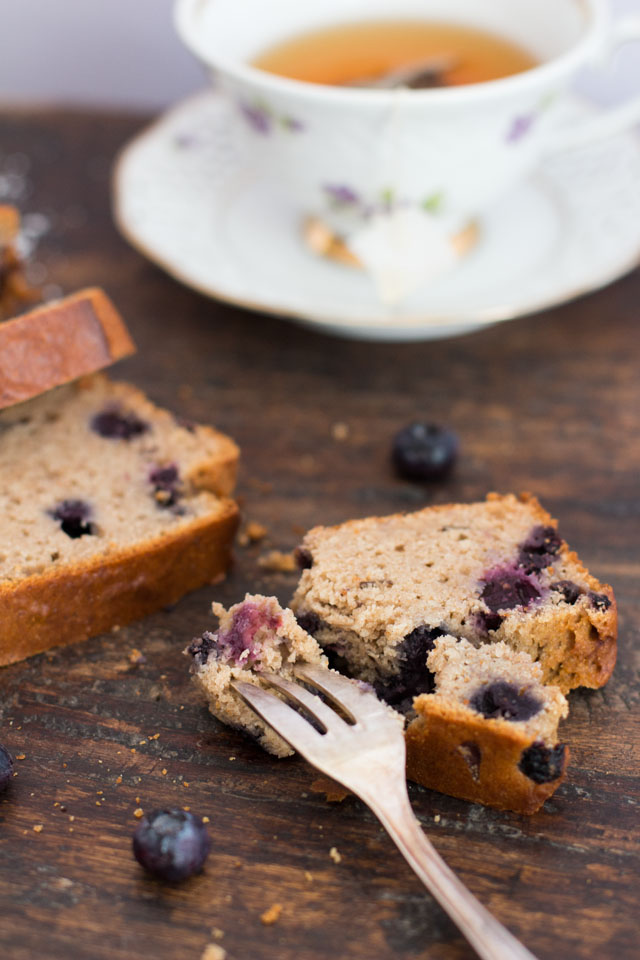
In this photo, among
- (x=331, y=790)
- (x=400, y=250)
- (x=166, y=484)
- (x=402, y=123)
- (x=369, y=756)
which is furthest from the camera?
(x=400, y=250)

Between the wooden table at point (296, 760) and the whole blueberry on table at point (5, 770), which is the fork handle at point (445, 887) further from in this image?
the whole blueberry on table at point (5, 770)

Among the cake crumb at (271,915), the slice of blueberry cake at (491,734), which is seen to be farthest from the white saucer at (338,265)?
the cake crumb at (271,915)

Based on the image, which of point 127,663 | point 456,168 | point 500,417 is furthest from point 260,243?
point 127,663

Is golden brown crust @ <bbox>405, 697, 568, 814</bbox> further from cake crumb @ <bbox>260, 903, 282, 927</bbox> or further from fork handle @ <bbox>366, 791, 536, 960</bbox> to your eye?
cake crumb @ <bbox>260, 903, 282, 927</bbox>

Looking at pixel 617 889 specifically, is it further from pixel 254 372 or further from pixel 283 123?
pixel 283 123

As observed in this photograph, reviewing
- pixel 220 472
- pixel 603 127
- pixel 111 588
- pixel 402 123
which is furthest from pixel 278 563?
pixel 603 127

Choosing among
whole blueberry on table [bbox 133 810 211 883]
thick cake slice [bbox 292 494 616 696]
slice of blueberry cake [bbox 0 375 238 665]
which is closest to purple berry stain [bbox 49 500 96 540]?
slice of blueberry cake [bbox 0 375 238 665]

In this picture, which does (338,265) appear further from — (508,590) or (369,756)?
(369,756)
